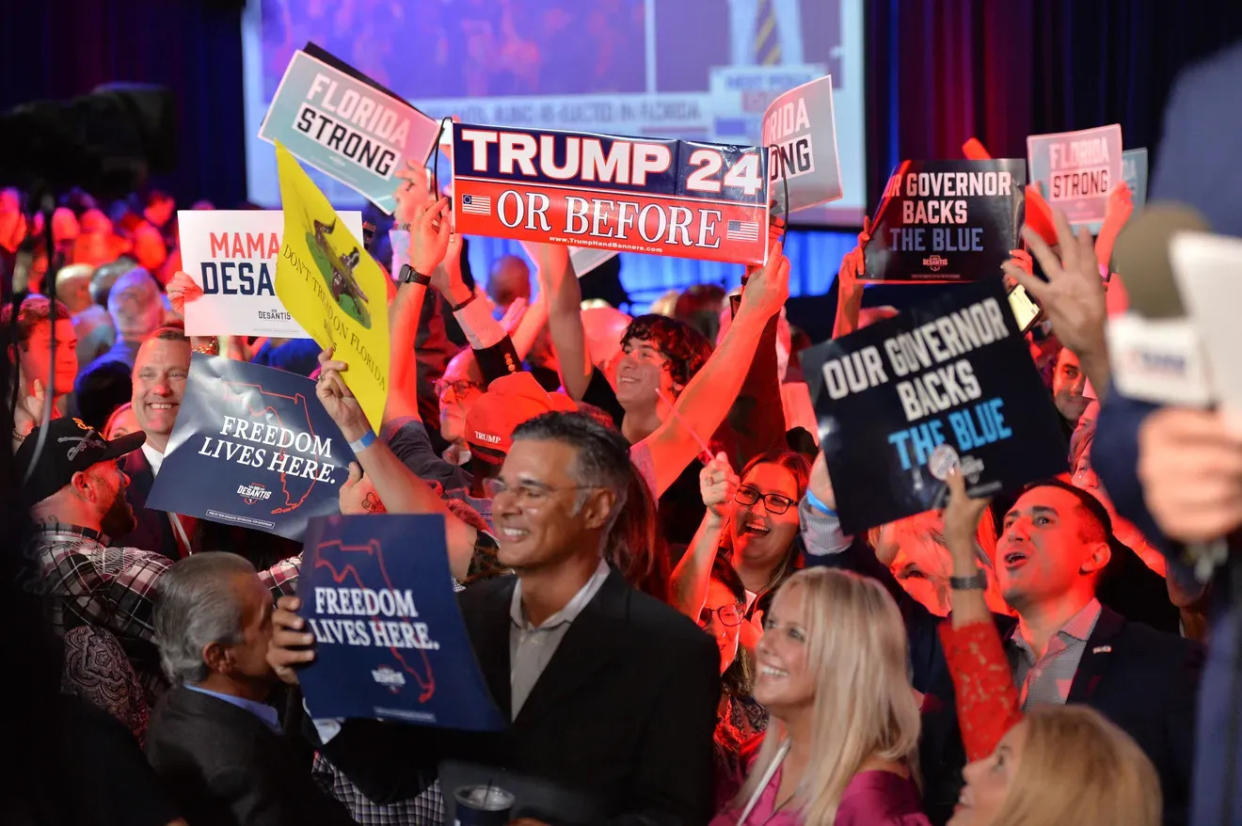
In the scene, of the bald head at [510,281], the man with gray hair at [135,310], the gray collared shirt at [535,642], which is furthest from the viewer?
the bald head at [510,281]

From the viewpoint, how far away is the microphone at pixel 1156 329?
1.24 metres

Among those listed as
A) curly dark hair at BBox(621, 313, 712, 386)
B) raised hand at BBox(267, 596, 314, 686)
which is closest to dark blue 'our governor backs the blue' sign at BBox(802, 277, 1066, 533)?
raised hand at BBox(267, 596, 314, 686)

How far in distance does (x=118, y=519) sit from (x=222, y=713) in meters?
0.97

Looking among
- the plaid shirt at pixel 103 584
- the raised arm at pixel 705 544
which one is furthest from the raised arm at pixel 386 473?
the raised arm at pixel 705 544

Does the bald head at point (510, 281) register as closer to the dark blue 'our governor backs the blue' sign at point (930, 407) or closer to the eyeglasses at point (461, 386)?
the eyeglasses at point (461, 386)

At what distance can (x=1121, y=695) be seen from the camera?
2.69 m

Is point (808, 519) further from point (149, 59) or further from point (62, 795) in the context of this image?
point (149, 59)

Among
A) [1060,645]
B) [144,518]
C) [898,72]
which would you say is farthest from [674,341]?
[898,72]

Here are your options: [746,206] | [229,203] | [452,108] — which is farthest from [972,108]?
[746,206]

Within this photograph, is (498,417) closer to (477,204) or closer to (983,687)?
(477,204)

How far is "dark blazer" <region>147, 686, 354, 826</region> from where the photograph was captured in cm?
265

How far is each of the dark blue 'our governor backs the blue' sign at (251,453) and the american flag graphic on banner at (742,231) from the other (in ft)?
3.77

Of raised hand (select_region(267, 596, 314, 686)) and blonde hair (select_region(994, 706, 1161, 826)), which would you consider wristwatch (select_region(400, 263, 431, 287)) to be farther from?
blonde hair (select_region(994, 706, 1161, 826))

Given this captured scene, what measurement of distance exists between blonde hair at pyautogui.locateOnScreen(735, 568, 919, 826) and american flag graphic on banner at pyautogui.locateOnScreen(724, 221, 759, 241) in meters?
1.42
